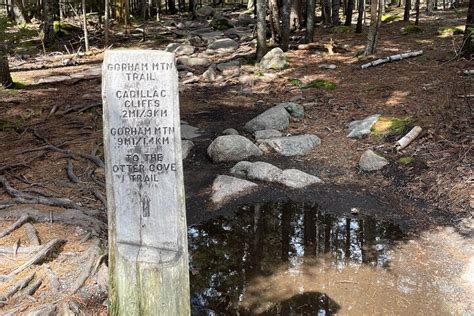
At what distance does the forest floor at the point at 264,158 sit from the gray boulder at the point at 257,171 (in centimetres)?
25

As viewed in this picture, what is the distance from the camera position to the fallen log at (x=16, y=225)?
5.40 meters

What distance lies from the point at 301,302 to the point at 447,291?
1.70m

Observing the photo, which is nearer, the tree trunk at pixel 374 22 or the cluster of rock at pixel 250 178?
the cluster of rock at pixel 250 178

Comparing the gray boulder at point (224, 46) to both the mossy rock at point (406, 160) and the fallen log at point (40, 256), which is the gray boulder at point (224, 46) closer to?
the mossy rock at point (406, 160)

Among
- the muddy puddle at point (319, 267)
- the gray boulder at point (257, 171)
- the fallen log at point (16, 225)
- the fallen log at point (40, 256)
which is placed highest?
the fallen log at point (16, 225)

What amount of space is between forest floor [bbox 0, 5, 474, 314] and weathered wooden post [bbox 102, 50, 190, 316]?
1.16m

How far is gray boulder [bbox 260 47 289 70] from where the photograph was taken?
15.0 m

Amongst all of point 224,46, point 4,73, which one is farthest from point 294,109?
point 224,46

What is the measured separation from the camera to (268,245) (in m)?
6.07

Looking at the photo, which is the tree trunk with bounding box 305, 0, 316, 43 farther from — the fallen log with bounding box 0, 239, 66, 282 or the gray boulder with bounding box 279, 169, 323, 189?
the fallen log with bounding box 0, 239, 66, 282

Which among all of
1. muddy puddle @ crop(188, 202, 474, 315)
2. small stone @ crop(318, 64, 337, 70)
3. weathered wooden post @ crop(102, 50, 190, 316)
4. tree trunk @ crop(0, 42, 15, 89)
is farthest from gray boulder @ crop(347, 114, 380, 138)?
tree trunk @ crop(0, 42, 15, 89)

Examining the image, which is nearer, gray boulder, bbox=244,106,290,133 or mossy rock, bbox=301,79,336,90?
gray boulder, bbox=244,106,290,133

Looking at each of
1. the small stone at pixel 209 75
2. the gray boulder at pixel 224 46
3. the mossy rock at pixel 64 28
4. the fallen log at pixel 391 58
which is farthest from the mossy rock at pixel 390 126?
the mossy rock at pixel 64 28

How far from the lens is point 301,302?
4875mm
